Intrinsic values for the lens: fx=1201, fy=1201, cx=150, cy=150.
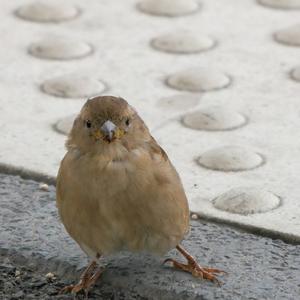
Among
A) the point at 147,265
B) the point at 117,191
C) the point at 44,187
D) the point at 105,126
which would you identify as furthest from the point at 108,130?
the point at 44,187

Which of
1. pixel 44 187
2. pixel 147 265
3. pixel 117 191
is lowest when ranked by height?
pixel 44 187

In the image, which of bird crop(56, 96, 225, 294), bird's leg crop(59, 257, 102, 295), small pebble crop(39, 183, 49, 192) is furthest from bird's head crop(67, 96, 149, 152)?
small pebble crop(39, 183, 49, 192)

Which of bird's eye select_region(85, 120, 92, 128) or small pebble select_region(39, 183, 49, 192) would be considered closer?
bird's eye select_region(85, 120, 92, 128)

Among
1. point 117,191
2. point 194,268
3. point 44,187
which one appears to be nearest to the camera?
point 117,191

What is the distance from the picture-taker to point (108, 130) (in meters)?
3.68

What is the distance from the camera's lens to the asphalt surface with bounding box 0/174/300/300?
3.70 m

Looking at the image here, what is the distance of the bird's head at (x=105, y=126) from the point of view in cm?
371

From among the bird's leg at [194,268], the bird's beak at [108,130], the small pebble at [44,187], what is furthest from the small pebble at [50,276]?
the small pebble at [44,187]

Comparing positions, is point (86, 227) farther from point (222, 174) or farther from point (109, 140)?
point (222, 174)

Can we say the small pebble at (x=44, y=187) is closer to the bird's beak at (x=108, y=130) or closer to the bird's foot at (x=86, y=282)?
the bird's foot at (x=86, y=282)

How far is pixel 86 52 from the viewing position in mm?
6016

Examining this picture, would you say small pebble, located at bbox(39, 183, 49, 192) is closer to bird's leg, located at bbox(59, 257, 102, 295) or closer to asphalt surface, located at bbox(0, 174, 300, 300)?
asphalt surface, located at bbox(0, 174, 300, 300)

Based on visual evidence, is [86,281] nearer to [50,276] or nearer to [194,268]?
[50,276]

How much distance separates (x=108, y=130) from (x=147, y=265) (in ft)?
1.61
